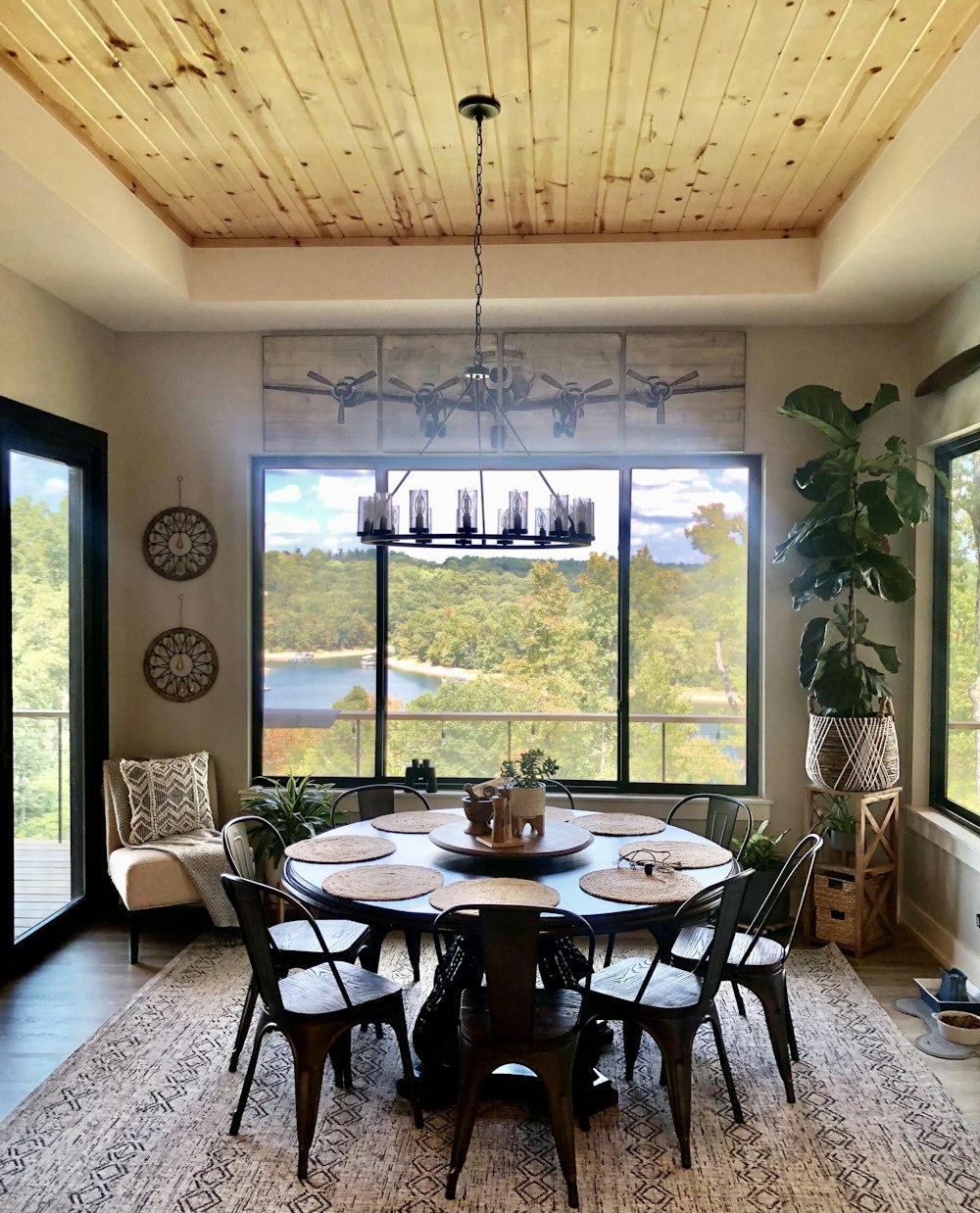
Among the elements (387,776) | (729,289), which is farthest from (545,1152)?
(729,289)

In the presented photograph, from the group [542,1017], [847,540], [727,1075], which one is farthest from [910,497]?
[542,1017]

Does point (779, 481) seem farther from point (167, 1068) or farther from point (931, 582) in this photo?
point (167, 1068)

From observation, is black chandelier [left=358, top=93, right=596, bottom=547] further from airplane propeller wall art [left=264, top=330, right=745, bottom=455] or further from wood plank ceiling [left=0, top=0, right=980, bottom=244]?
airplane propeller wall art [left=264, top=330, right=745, bottom=455]

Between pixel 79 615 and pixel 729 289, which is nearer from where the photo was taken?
pixel 729 289

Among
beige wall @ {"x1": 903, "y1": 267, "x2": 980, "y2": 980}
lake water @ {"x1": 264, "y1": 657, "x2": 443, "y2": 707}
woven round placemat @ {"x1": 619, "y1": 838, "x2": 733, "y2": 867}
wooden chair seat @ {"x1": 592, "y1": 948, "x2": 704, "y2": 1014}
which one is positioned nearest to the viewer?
wooden chair seat @ {"x1": 592, "y1": 948, "x2": 704, "y2": 1014}

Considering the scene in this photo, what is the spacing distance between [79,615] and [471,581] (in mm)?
1991

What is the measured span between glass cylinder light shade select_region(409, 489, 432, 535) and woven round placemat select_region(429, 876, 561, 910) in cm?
116

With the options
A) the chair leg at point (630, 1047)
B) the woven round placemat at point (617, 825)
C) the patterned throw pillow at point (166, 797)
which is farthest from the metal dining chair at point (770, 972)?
the patterned throw pillow at point (166, 797)

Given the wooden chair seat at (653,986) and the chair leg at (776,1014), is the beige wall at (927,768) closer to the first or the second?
the chair leg at (776,1014)

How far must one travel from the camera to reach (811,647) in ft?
15.1

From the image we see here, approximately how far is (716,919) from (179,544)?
3.49 meters

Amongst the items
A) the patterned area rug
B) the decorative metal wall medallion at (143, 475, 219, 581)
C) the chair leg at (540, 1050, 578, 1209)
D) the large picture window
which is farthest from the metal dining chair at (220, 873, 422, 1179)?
the decorative metal wall medallion at (143, 475, 219, 581)

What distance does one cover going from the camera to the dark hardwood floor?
334 cm

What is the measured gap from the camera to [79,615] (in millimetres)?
4891
